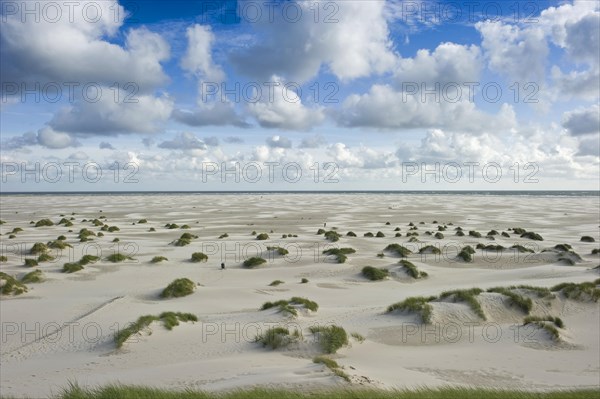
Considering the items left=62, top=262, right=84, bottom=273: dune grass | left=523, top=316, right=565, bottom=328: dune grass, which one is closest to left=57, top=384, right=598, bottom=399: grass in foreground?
left=523, top=316, right=565, bottom=328: dune grass

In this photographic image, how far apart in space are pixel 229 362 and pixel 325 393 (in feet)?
13.7

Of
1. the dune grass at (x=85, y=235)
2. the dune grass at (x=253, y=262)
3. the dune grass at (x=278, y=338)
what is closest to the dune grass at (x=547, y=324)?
the dune grass at (x=278, y=338)

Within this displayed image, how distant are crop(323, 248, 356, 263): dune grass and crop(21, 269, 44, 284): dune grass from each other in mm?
17971

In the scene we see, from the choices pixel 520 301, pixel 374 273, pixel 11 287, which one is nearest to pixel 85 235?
pixel 11 287

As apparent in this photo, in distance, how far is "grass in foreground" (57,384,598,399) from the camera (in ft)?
27.9

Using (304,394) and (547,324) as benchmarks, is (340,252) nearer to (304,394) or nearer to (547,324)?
(547,324)

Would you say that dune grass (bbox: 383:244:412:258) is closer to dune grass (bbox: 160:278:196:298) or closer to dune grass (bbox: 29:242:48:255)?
dune grass (bbox: 160:278:196:298)

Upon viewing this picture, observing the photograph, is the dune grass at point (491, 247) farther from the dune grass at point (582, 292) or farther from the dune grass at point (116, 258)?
the dune grass at point (116, 258)

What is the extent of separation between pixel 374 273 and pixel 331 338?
36.0ft

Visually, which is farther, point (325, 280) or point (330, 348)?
point (325, 280)

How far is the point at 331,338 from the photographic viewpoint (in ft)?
45.0

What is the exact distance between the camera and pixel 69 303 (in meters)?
19.1

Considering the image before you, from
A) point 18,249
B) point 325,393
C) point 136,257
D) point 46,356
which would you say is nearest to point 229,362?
point 325,393

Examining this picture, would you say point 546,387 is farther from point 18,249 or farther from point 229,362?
point 18,249
